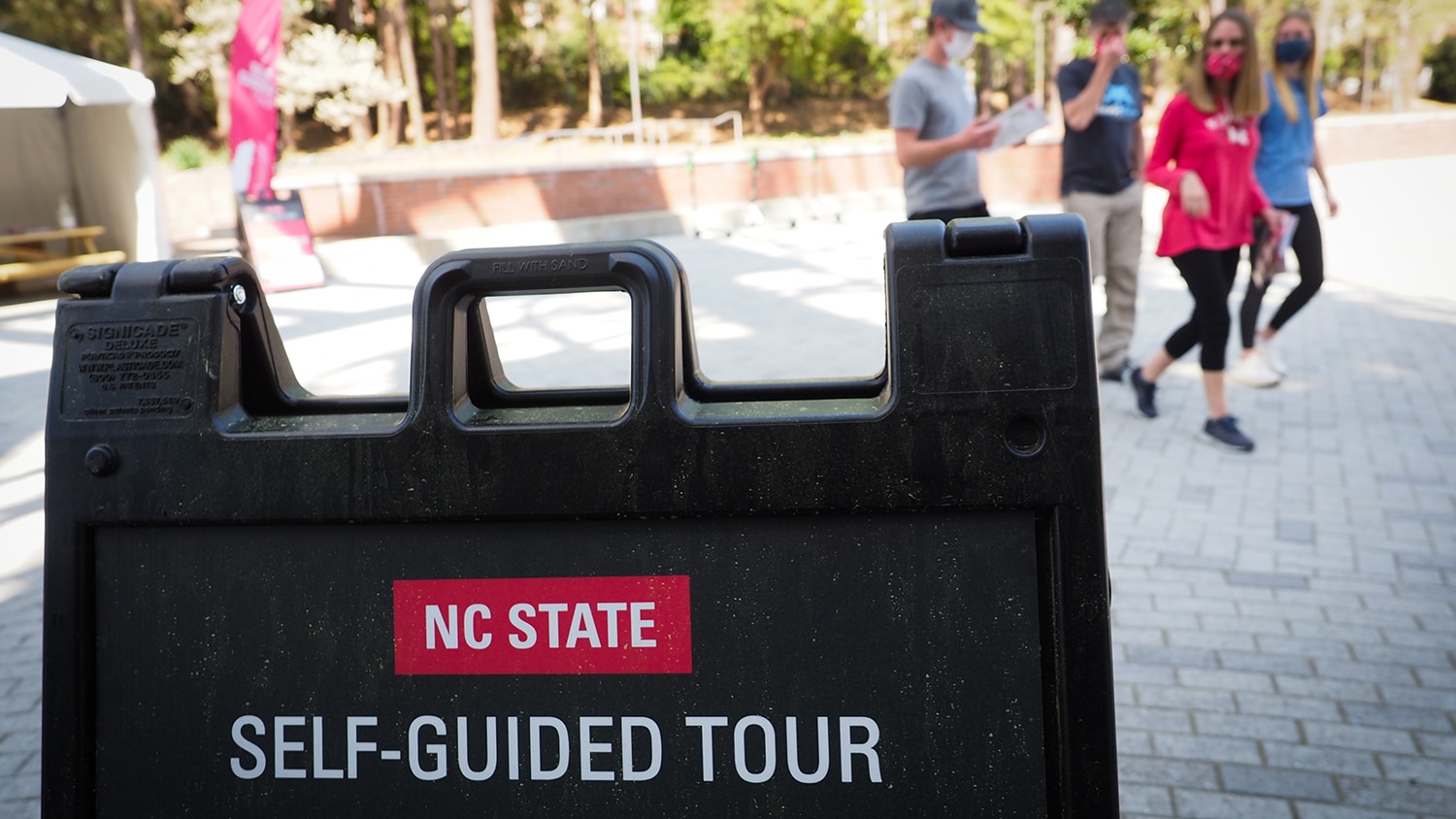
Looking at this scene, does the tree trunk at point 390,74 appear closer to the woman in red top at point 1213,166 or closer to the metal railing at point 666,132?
the metal railing at point 666,132

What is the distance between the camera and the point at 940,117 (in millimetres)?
5359

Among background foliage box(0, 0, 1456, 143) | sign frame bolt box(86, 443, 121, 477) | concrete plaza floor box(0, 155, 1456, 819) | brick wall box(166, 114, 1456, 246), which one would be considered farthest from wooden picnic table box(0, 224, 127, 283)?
background foliage box(0, 0, 1456, 143)

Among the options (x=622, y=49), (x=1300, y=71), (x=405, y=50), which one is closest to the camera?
(x=1300, y=71)

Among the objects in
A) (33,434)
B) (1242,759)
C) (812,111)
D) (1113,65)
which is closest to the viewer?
(1242,759)

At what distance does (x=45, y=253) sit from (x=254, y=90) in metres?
3.17

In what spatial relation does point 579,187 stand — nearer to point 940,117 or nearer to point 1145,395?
point 1145,395

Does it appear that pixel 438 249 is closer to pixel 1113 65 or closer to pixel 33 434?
pixel 33 434

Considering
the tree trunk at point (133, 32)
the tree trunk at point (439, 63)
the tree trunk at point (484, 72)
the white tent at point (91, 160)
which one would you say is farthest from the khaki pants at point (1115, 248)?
the tree trunk at point (439, 63)

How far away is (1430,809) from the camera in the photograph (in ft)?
9.32

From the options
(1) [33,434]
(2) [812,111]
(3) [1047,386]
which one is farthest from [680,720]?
(2) [812,111]

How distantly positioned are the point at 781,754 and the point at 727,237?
17.6 meters

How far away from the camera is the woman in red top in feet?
18.1

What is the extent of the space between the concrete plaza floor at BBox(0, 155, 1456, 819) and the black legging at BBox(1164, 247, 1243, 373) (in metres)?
0.50

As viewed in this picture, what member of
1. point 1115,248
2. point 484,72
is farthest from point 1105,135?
point 484,72
